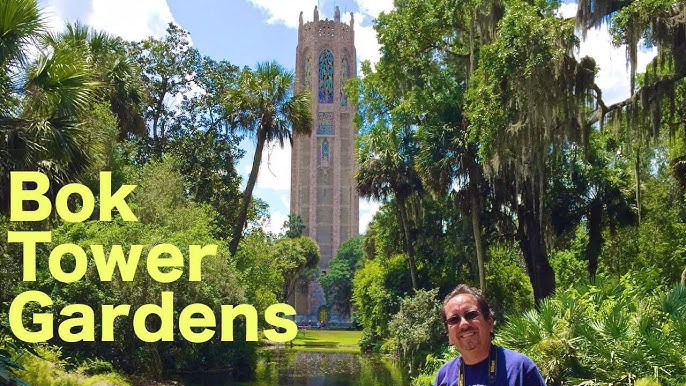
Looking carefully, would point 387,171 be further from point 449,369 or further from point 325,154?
point 325,154

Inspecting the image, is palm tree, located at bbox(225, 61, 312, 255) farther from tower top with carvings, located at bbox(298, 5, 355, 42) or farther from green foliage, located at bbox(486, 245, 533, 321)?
tower top with carvings, located at bbox(298, 5, 355, 42)

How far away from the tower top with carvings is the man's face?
98.2 metres

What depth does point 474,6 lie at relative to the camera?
18.6 metres

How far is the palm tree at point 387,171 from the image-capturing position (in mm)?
25931

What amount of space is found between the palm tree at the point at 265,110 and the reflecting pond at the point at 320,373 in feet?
14.7

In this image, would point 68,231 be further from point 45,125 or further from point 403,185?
point 403,185

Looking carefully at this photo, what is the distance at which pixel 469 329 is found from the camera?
272 centimetres

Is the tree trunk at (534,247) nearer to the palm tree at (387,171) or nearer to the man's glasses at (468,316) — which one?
the palm tree at (387,171)

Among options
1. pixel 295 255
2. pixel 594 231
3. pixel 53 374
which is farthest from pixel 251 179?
pixel 295 255

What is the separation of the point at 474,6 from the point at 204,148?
1425 centimetres

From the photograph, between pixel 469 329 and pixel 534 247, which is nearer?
pixel 469 329

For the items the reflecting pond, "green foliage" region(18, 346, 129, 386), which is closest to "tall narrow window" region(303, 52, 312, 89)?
the reflecting pond

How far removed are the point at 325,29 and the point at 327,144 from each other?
15578mm

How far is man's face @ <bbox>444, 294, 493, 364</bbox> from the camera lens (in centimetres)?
271
